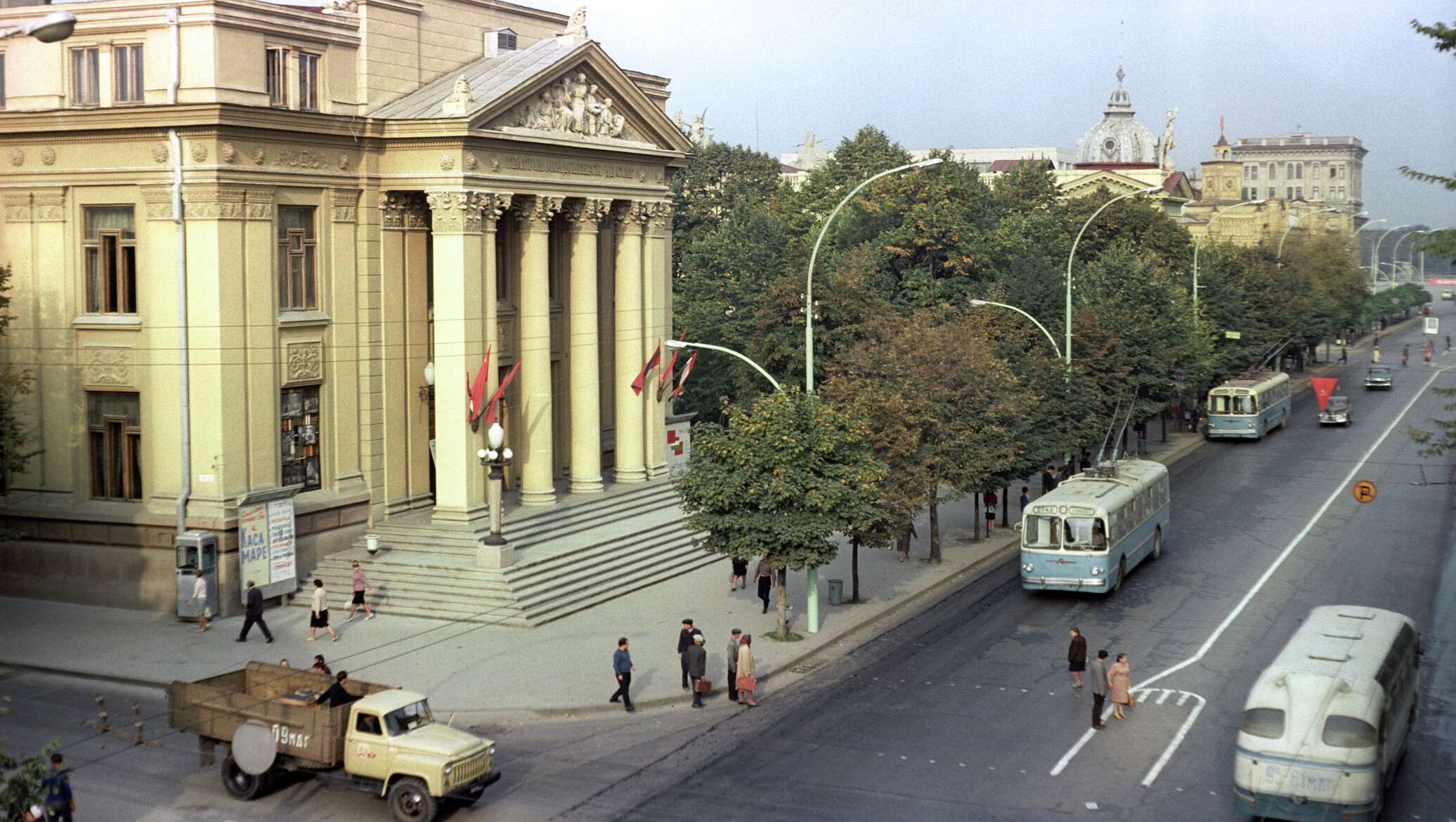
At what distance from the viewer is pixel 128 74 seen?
36.5 metres

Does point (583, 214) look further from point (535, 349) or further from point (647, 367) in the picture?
point (647, 367)

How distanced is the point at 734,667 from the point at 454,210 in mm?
15775

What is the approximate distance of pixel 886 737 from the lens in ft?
85.5

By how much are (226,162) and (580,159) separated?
11.0 m

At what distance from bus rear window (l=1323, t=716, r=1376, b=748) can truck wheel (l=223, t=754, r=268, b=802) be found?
15.5 metres

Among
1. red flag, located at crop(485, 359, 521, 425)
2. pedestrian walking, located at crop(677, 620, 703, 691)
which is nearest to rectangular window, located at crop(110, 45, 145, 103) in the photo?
red flag, located at crop(485, 359, 521, 425)

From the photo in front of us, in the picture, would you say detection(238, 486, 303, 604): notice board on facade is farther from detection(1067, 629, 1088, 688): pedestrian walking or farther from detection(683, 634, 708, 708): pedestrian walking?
detection(1067, 629, 1088, 688): pedestrian walking

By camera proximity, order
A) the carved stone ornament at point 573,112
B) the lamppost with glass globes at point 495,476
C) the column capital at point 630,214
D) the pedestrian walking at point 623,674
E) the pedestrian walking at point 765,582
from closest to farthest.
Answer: the pedestrian walking at point 623,674
the pedestrian walking at point 765,582
the lamppost with glass globes at point 495,476
the carved stone ornament at point 573,112
the column capital at point 630,214

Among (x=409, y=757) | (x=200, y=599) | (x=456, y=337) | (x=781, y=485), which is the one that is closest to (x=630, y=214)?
(x=456, y=337)

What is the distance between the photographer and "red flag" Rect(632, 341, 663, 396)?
4656 centimetres

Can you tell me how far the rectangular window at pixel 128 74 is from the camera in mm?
36375

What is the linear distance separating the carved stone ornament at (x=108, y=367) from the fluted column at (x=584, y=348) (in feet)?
40.5

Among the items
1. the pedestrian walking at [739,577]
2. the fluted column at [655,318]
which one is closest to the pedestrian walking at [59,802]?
the pedestrian walking at [739,577]

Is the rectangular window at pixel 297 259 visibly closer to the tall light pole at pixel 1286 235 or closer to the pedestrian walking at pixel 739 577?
the pedestrian walking at pixel 739 577
